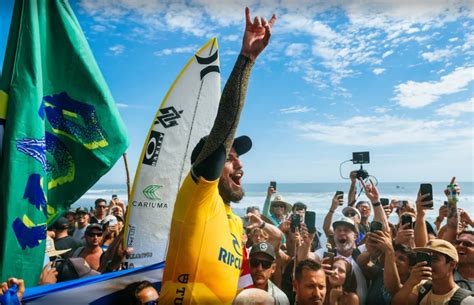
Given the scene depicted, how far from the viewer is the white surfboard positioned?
12.4ft

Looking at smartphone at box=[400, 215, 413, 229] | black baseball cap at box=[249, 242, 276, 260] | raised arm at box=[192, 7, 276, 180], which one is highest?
raised arm at box=[192, 7, 276, 180]

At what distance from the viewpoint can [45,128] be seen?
354 centimetres

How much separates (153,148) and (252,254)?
1488 mm

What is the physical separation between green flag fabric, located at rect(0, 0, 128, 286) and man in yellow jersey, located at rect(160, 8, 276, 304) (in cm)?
147

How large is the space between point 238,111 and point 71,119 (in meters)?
2.31

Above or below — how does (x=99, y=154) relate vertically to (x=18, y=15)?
below

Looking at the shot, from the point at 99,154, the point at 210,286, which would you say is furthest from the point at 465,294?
the point at 99,154

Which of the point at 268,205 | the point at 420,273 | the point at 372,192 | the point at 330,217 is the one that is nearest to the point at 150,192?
the point at 420,273

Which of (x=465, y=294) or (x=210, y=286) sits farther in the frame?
(x=465, y=294)

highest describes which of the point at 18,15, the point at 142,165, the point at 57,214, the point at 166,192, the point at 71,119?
the point at 18,15

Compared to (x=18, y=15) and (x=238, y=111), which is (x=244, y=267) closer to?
(x=238, y=111)

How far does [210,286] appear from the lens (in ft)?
6.75

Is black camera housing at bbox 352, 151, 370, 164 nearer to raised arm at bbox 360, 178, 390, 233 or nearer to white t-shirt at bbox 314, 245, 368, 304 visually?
raised arm at bbox 360, 178, 390, 233

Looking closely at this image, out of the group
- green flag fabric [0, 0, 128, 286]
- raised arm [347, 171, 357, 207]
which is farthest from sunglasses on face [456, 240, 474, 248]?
green flag fabric [0, 0, 128, 286]
